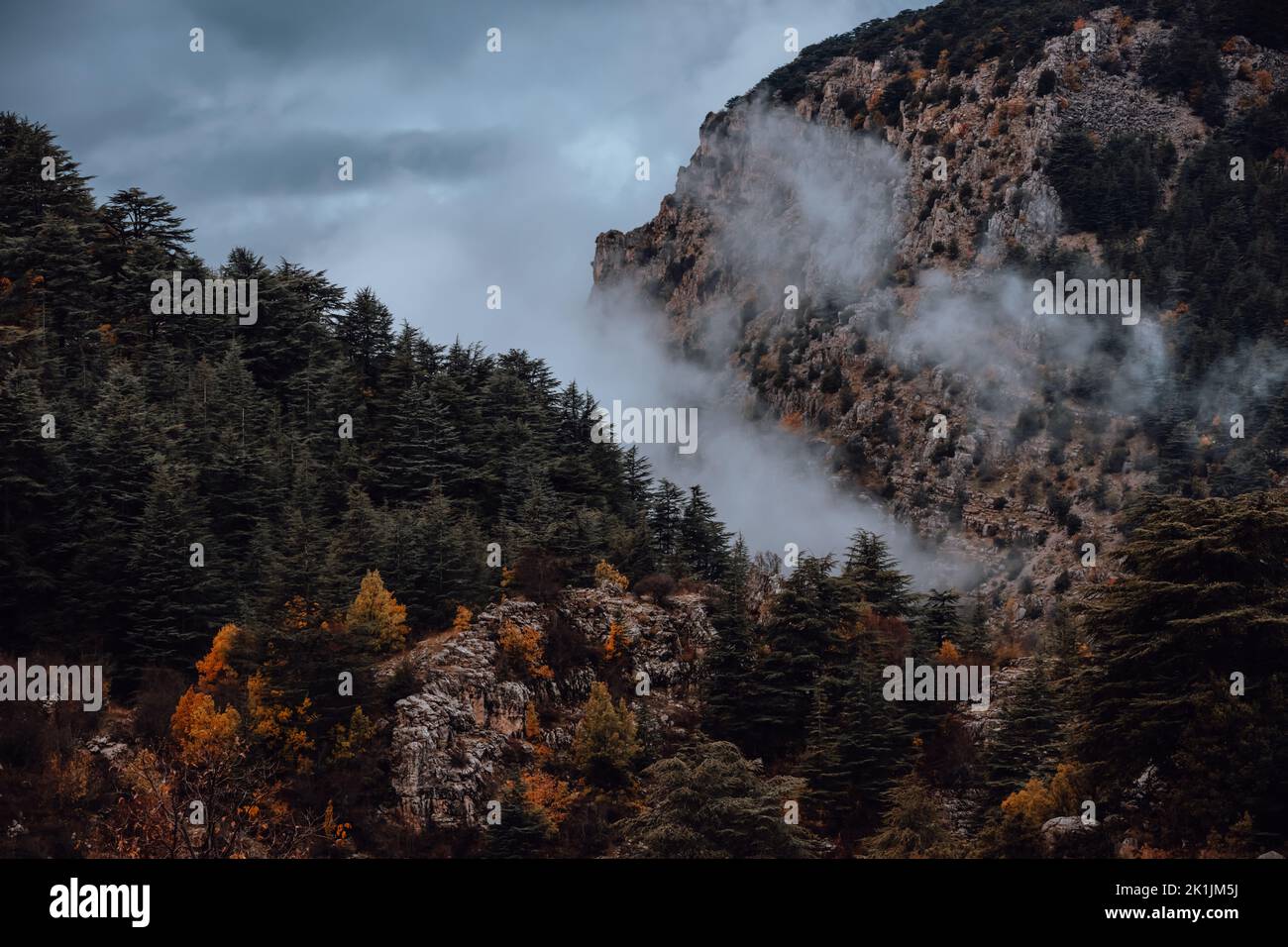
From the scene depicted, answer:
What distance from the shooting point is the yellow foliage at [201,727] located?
41.0 metres

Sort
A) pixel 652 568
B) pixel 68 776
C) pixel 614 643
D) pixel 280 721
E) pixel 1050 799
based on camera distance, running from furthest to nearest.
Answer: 1. pixel 652 568
2. pixel 614 643
3. pixel 280 721
4. pixel 68 776
5. pixel 1050 799

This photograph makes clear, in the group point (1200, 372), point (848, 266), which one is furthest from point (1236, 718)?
point (848, 266)

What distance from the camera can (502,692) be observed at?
5216 centimetres

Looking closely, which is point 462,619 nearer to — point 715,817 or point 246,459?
point 246,459

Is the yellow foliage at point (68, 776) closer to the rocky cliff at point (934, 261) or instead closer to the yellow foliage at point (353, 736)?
the yellow foliage at point (353, 736)

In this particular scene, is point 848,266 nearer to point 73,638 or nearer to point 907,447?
point 907,447

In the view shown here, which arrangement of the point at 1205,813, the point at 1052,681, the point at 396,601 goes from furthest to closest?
the point at 396,601 → the point at 1052,681 → the point at 1205,813

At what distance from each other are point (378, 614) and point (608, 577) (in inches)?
535

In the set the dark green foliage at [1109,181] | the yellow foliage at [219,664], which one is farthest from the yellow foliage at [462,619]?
the dark green foliage at [1109,181]

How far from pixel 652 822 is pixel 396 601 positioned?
23503 mm

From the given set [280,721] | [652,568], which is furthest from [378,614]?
[652,568]

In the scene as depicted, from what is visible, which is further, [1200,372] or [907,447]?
[907,447]

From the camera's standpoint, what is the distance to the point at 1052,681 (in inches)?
1997

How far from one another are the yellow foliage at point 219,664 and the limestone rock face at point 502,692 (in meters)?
6.88
